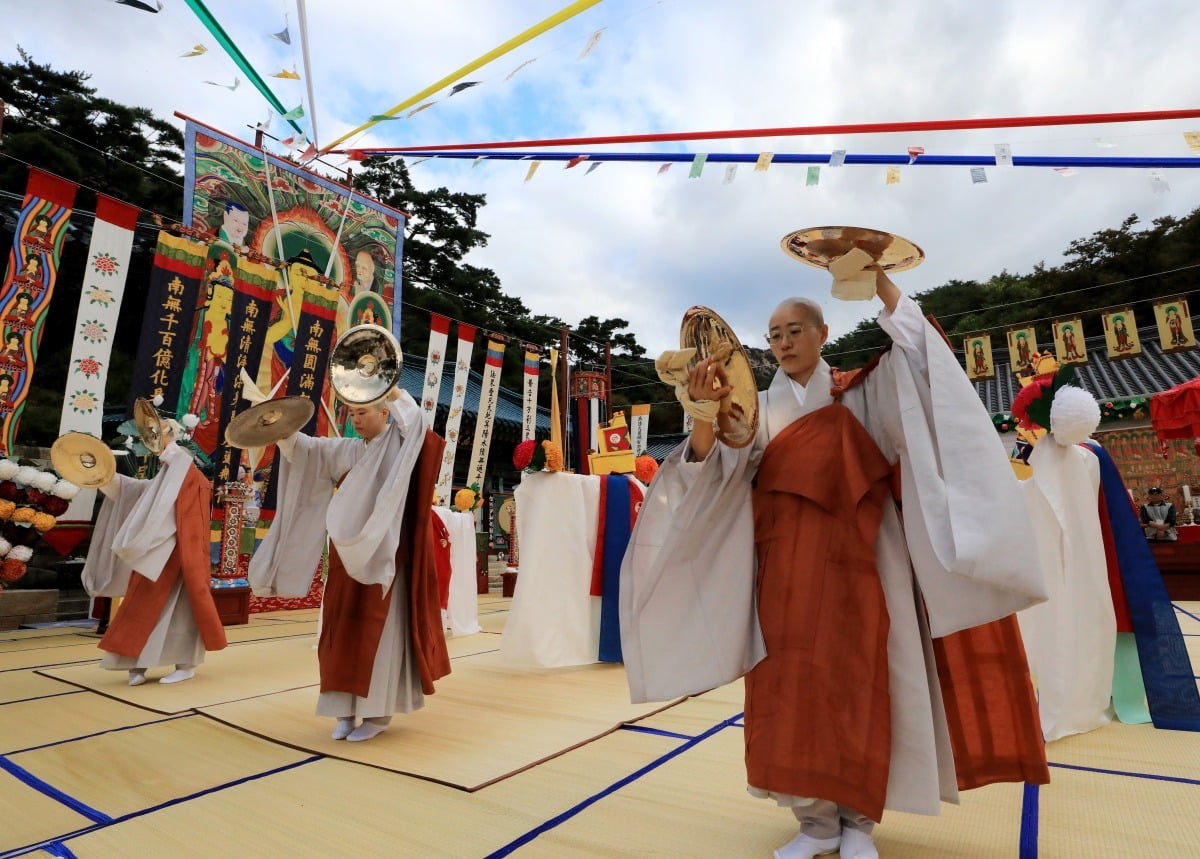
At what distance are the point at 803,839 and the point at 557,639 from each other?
10.9ft

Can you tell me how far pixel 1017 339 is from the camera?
10438 millimetres

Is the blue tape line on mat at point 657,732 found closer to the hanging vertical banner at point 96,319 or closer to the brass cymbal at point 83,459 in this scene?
the brass cymbal at point 83,459

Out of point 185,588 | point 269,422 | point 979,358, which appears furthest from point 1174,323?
point 185,588

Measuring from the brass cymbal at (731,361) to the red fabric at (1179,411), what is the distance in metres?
5.93

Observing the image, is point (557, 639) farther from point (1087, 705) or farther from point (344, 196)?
point (344, 196)

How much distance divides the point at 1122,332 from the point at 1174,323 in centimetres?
59

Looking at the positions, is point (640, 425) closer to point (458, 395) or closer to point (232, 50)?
point (458, 395)

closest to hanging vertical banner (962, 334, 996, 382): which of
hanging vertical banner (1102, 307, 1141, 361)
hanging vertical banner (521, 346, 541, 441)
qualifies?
hanging vertical banner (1102, 307, 1141, 361)

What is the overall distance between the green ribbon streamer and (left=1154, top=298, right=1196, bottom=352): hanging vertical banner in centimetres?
1120

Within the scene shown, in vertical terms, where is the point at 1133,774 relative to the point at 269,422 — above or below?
below

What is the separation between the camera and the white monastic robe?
66.4 inches

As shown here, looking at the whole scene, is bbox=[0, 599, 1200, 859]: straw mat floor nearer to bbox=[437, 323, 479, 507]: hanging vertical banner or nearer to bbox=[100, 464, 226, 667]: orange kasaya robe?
bbox=[100, 464, 226, 667]: orange kasaya robe

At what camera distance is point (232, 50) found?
4012 mm

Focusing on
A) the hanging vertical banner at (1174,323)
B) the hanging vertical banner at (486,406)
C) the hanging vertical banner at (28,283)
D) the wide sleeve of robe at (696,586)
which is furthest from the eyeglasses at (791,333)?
the hanging vertical banner at (1174,323)
